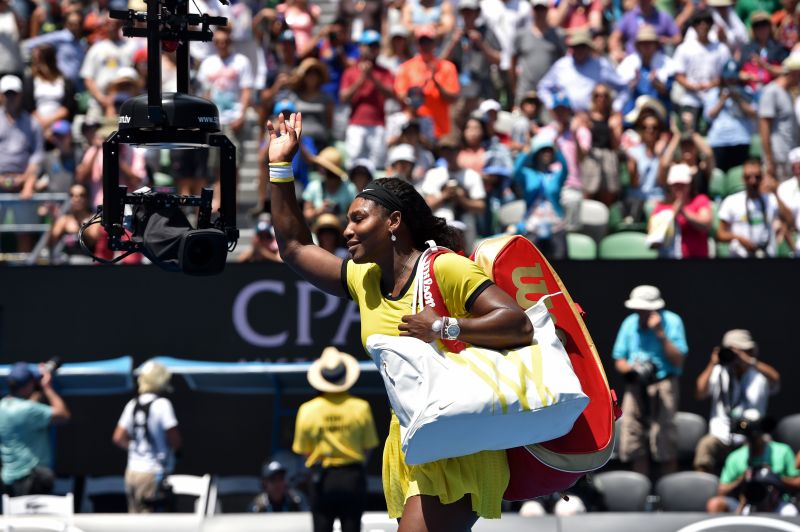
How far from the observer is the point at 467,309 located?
542 centimetres

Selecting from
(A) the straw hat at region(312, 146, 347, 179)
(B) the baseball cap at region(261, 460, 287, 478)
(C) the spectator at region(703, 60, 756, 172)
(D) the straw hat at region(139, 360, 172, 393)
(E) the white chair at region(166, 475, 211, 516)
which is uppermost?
(C) the spectator at region(703, 60, 756, 172)

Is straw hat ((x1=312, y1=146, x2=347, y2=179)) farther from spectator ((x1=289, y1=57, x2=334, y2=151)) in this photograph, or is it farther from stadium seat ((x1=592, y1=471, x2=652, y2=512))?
stadium seat ((x1=592, y1=471, x2=652, y2=512))

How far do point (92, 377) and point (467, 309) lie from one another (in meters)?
6.80

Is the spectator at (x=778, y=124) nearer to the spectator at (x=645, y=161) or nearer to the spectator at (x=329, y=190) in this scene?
the spectator at (x=645, y=161)

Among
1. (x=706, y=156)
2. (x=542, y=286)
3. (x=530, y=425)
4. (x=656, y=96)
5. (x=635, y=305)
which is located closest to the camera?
(x=530, y=425)

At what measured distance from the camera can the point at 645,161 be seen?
41.4 ft

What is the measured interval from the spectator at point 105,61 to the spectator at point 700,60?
16.8 feet

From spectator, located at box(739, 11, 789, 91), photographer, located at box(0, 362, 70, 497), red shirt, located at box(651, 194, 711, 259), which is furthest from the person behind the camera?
spectator, located at box(739, 11, 789, 91)

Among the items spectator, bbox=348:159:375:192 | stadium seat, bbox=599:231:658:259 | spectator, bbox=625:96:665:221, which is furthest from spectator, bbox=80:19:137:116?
stadium seat, bbox=599:231:658:259

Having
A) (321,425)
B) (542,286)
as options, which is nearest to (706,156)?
(321,425)

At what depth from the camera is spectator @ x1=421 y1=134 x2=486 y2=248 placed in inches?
465

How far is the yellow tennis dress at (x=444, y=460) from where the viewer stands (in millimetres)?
5430

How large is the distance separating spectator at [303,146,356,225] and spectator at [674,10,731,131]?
332cm

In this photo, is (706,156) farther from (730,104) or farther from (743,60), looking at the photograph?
(743,60)
